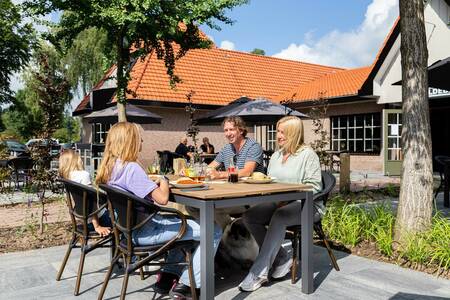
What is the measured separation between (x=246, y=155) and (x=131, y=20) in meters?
3.16

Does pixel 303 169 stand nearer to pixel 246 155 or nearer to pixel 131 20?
pixel 246 155

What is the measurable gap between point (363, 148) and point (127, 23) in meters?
12.3

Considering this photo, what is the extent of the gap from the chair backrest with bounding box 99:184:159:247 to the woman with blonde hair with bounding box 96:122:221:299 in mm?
102

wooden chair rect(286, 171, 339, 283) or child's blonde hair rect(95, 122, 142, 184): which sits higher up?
child's blonde hair rect(95, 122, 142, 184)

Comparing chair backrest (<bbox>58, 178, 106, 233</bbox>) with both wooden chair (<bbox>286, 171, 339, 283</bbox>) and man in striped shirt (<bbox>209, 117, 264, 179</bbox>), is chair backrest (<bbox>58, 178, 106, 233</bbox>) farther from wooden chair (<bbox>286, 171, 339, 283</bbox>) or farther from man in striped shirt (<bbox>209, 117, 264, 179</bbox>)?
wooden chair (<bbox>286, 171, 339, 283</bbox>)

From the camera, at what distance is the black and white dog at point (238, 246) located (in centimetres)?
410

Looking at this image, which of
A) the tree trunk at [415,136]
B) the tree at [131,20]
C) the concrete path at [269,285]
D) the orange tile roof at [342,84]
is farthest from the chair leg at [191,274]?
the orange tile roof at [342,84]

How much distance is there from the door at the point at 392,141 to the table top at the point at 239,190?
12035 millimetres

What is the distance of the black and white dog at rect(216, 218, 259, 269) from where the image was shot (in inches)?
161

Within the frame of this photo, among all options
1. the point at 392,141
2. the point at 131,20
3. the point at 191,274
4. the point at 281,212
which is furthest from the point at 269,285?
the point at 392,141

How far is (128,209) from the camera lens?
3014 mm

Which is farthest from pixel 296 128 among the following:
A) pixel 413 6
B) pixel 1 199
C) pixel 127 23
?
pixel 1 199

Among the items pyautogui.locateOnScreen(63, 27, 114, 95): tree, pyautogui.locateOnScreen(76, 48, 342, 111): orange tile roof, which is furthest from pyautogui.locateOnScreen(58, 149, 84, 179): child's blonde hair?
pyautogui.locateOnScreen(63, 27, 114, 95): tree

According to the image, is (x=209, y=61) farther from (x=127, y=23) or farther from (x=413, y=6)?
(x=413, y=6)
